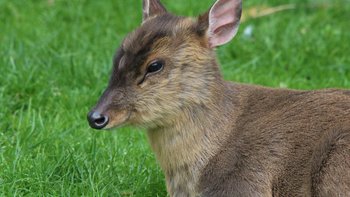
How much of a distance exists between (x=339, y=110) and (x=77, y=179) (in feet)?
5.41

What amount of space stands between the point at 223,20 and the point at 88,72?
2.25 metres

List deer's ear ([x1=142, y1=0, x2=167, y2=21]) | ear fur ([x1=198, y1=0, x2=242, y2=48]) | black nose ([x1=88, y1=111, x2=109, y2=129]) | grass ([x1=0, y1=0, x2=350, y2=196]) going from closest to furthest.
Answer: black nose ([x1=88, y1=111, x2=109, y2=129]), ear fur ([x1=198, y1=0, x2=242, y2=48]), deer's ear ([x1=142, y1=0, x2=167, y2=21]), grass ([x1=0, y1=0, x2=350, y2=196])

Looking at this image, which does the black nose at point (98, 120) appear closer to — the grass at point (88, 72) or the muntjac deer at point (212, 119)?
the muntjac deer at point (212, 119)

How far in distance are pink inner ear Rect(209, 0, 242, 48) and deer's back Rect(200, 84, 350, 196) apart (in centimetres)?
46

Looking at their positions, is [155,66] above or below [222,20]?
below

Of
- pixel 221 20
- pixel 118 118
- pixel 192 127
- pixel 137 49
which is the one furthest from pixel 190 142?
pixel 221 20

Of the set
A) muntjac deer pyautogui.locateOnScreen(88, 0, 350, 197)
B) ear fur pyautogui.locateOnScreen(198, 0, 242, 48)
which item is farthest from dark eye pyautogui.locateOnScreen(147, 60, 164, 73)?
ear fur pyautogui.locateOnScreen(198, 0, 242, 48)

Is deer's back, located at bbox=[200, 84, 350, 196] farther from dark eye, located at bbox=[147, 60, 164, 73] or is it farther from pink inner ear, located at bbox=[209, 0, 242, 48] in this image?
dark eye, located at bbox=[147, 60, 164, 73]

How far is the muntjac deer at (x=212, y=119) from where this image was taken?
5.54m

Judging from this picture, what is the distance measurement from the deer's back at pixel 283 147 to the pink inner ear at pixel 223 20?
1.50 feet

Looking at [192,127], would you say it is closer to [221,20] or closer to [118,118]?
[118,118]

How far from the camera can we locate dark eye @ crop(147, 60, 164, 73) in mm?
5598

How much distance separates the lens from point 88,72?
795cm

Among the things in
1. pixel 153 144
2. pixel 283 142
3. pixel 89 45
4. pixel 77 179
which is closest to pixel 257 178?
pixel 283 142
